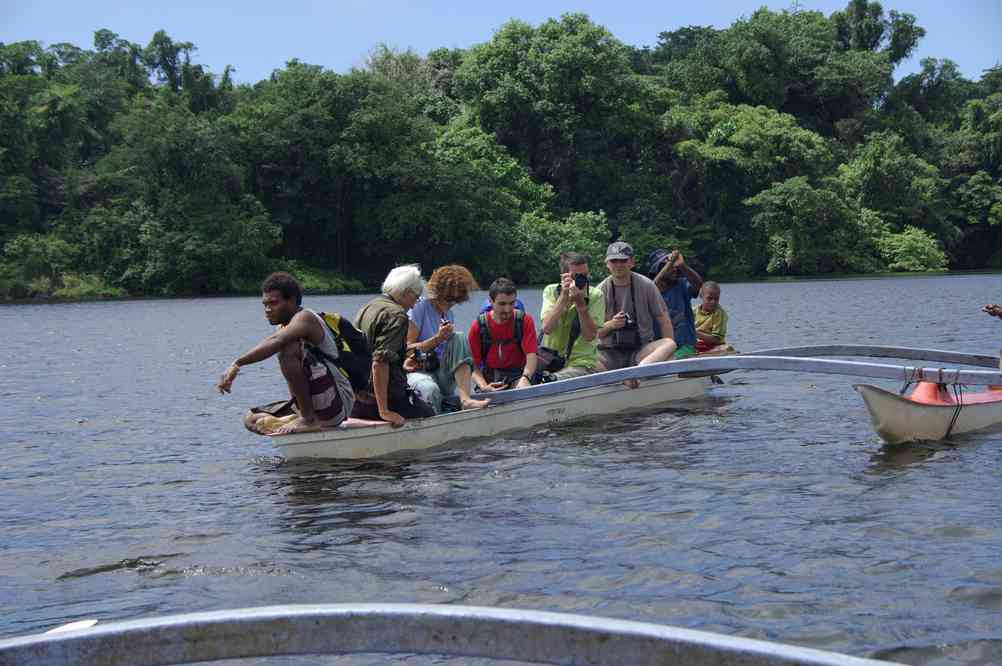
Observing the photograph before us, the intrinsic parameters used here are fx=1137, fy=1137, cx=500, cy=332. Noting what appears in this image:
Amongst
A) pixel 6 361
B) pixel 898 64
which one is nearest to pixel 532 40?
pixel 898 64

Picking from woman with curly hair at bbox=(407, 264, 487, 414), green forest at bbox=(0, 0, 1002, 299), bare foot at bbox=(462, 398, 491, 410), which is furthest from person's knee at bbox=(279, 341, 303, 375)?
green forest at bbox=(0, 0, 1002, 299)

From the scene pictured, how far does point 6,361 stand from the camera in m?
21.2

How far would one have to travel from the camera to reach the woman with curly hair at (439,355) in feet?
32.3

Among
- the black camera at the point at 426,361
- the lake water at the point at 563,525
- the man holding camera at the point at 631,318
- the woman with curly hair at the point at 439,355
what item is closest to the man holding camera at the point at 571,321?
the man holding camera at the point at 631,318

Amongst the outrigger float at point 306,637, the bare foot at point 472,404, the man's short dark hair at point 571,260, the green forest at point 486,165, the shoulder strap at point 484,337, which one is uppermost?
the green forest at point 486,165

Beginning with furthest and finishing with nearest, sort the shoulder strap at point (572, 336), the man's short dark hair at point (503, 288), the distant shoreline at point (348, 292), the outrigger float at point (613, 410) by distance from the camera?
1. the distant shoreline at point (348, 292)
2. the shoulder strap at point (572, 336)
3. the man's short dark hair at point (503, 288)
4. the outrigger float at point (613, 410)

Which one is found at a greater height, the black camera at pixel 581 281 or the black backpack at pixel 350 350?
the black camera at pixel 581 281

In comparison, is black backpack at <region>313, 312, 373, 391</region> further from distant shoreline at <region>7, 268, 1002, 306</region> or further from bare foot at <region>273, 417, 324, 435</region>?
distant shoreline at <region>7, 268, 1002, 306</region>

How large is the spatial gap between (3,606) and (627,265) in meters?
7.36

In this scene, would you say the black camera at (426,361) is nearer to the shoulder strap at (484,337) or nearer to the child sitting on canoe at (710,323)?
the shoulder strap at (484,337)

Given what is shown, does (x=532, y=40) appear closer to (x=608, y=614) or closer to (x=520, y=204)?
(x=520, y=204)

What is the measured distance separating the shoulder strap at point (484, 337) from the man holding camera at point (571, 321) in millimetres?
711

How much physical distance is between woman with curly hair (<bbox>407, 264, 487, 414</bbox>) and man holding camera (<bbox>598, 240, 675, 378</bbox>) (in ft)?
6.71

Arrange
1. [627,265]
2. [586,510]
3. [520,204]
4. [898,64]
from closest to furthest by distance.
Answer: [586,510] < [627,265] < [520,204] < [898,64]
